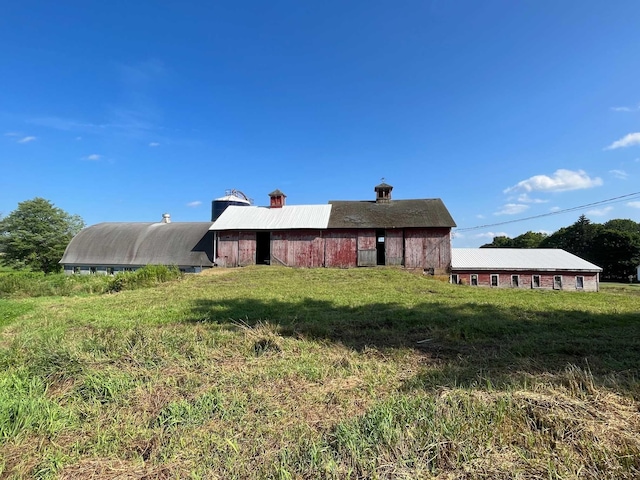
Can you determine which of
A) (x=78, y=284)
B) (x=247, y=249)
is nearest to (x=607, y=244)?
(x=247, y=249)

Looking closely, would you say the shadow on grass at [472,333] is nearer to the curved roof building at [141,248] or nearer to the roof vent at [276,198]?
the curved roof building at [141,248]

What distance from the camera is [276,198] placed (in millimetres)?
27578

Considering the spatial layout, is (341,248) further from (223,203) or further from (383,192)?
(223,203)

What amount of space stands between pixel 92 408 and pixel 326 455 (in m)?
2.59

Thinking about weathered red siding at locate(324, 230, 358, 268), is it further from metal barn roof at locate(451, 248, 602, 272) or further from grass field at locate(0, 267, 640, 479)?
grass field at locate(0, 267, 640, 479)

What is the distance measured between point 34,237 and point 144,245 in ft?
50.5

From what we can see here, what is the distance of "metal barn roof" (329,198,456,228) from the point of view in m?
22.7

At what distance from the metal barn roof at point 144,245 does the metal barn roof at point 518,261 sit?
19621 millimetres

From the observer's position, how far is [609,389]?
3674 millimetres

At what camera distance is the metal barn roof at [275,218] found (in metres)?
24.2

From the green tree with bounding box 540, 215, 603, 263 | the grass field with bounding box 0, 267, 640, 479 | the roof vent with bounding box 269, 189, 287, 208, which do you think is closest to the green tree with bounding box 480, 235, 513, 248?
the green tree with bounding box 540, 215, 603, 263

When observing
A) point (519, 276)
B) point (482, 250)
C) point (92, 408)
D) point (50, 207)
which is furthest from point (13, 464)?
point (50, 207)

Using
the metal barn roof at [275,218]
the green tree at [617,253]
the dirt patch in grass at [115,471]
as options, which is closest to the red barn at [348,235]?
the metal barn roof at [275,218]

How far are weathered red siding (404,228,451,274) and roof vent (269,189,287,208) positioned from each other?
34.1 feet
